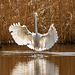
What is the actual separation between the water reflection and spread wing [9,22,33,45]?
1.01 m

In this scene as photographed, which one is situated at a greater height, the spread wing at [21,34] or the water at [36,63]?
the spread wing at [21,34]

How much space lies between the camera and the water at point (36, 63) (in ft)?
29.3

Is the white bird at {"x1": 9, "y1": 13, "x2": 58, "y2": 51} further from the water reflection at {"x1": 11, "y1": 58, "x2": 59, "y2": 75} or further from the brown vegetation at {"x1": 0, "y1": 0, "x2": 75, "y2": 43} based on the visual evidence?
the brown vegetation at {"x1": 0, "y1": 0, "x2": 75, "y2": 43}

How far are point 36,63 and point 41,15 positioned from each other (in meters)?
5.49

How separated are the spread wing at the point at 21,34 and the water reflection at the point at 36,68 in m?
1.01

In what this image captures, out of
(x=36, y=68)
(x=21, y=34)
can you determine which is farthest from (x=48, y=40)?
(x=36, y=68)

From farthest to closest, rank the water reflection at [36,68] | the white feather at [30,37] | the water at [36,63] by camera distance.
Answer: the white feather at [30,37]
the water at [36,63]
the water reflection at [36,68]

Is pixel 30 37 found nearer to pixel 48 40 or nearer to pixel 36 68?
pixel 48 40

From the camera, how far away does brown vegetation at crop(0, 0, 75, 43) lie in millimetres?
15367

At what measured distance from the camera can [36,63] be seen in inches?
406

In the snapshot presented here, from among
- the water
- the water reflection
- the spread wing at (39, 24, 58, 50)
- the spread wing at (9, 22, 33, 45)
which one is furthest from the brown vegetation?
the water reflection

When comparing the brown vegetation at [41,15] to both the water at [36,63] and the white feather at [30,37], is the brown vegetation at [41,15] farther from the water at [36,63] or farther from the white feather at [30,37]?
the white feather at [30,37]

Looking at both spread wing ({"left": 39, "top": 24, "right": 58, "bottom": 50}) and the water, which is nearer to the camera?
the water

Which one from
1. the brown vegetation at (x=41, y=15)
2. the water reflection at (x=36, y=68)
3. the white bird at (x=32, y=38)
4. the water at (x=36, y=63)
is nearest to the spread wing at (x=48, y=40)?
the white bird at (x=32, y=38)
